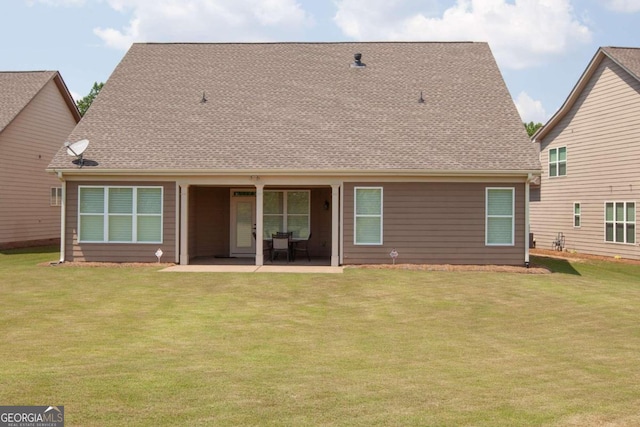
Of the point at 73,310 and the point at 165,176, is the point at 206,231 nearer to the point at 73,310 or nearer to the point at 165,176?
the point at 165,176

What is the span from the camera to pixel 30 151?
27.3m

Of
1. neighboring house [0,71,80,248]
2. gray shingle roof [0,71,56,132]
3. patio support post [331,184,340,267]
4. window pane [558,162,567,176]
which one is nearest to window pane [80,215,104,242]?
patio support post [331,184,340,267]

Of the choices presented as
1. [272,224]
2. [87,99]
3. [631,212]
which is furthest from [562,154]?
[87,99]

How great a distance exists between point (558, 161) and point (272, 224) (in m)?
13.2

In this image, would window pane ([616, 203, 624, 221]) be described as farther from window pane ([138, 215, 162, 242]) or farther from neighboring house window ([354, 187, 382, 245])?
window pane ([138, 215, 162, 242])

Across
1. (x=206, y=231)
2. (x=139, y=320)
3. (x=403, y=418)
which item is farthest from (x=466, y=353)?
(x=206, y=231)

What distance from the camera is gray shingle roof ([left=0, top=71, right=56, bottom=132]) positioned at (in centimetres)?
2598

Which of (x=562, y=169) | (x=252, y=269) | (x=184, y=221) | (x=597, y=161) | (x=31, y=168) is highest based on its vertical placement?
(x=597, y=161)

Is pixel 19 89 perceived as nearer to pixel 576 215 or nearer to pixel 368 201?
pixel 368 201

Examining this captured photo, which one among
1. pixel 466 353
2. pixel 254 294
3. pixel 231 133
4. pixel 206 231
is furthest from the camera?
pixel 206 231

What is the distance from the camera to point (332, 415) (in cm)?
562

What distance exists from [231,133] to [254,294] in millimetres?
7705

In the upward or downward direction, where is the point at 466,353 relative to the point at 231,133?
downward

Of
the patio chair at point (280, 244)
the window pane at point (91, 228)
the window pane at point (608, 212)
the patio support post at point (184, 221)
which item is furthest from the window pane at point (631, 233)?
the window pane at point (91, 228)
